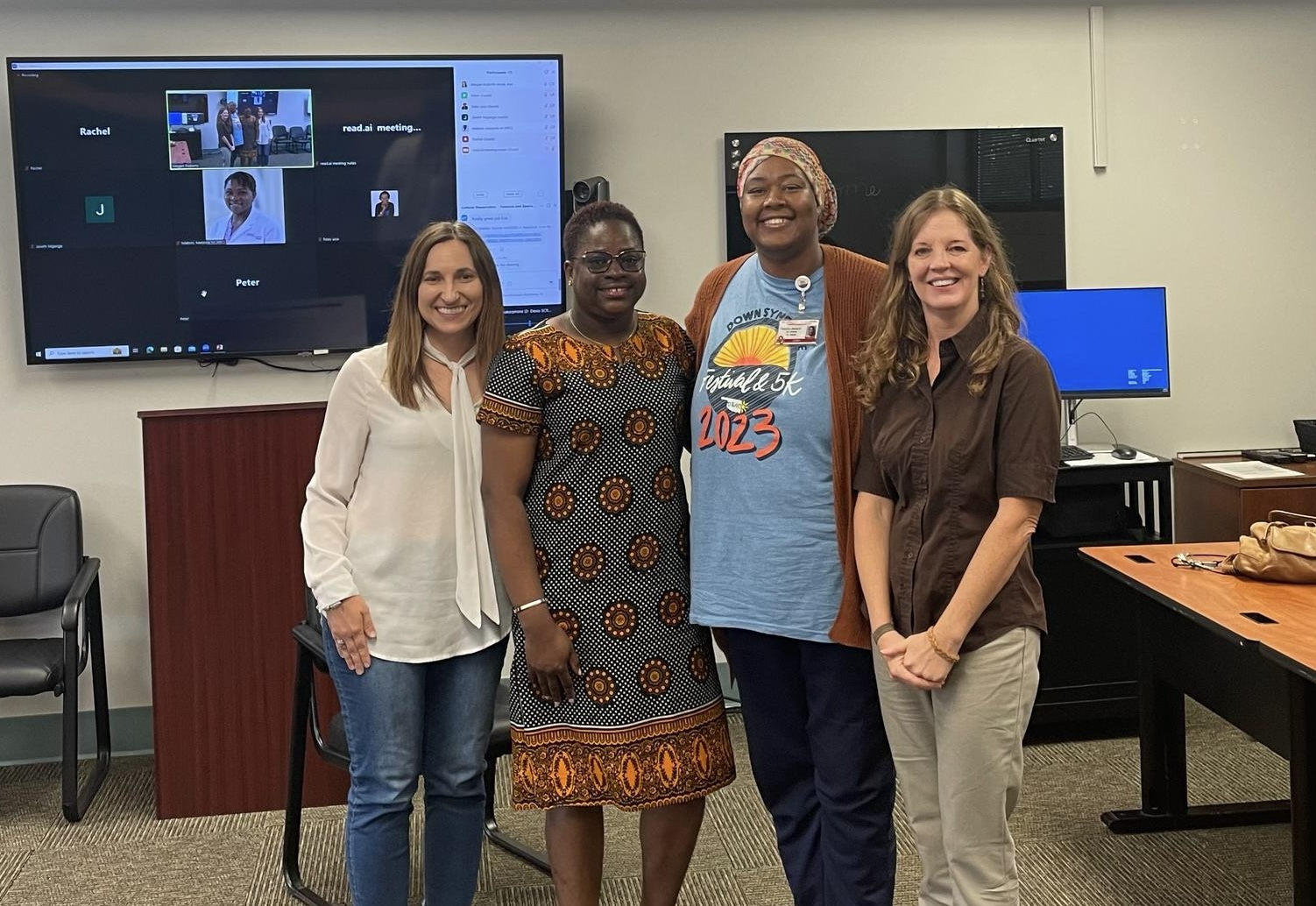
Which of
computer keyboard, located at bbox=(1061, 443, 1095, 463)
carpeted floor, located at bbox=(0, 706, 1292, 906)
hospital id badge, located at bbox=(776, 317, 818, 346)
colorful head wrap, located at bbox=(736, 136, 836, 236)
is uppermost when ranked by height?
colorful head wrap, located at bbox=(736, 136, 836, 236)

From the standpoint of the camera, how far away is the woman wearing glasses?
2.23 m

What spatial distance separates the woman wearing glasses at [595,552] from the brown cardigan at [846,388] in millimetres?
295

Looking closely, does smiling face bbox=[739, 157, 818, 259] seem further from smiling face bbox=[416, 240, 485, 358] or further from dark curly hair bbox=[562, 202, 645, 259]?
smiling face bbox=[416, 240, 485, 358]

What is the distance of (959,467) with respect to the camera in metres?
2.04

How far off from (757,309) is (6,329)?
9.36 ft

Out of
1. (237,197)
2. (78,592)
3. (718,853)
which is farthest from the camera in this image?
(237,197)

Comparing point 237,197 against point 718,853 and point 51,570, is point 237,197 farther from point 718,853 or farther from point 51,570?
point 718,853

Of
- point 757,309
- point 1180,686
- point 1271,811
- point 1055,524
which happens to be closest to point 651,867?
point 757,309

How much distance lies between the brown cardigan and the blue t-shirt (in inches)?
0.6

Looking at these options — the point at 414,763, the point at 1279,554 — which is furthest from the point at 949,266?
the point at 414,763

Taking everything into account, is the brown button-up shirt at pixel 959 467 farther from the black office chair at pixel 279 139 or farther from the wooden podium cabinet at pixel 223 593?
the black office chair at pixel 279 139

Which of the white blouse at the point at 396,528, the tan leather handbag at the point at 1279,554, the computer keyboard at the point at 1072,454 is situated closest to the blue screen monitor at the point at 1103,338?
the computer keyboard at the point at 1072,454

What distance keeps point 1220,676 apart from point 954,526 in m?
1.33

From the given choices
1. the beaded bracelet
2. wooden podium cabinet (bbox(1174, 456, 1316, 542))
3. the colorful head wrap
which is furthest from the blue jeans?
wooden podium cabinet (bbox(1174, 456, 1316, 542))
